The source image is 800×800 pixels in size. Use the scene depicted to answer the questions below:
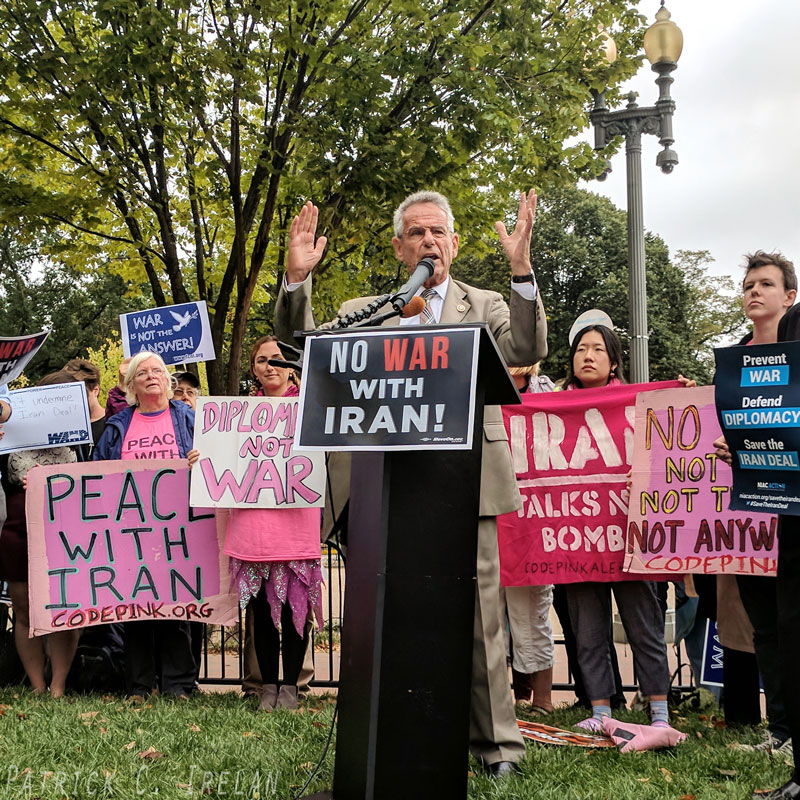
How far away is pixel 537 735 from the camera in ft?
13.3

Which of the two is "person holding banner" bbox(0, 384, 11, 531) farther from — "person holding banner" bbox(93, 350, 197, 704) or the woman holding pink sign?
the woman holding pink sign

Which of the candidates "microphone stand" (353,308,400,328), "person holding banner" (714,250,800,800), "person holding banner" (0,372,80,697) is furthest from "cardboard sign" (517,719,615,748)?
"person holding banner" (0,372,80,697)

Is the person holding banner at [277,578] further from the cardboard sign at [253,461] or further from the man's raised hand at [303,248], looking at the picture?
the man's raised hand at [303,248]

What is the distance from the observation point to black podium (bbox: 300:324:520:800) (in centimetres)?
268

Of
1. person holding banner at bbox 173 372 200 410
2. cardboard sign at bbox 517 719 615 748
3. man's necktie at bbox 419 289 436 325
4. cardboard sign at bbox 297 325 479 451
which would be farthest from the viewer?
person holding banner at bbox 173 372 200 410

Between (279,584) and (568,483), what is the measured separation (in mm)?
1774

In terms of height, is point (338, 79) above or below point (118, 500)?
above

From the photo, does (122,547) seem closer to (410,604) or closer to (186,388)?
(186,388)

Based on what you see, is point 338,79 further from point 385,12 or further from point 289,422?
point 289,422

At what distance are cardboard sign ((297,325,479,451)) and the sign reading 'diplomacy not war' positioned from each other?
1.40 meters

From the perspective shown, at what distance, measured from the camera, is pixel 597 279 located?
1427 inches

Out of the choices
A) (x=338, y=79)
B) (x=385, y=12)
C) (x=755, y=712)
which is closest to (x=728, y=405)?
(x=755, y=712)

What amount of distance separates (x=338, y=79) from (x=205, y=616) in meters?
5.00

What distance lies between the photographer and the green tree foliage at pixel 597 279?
1406 inches
